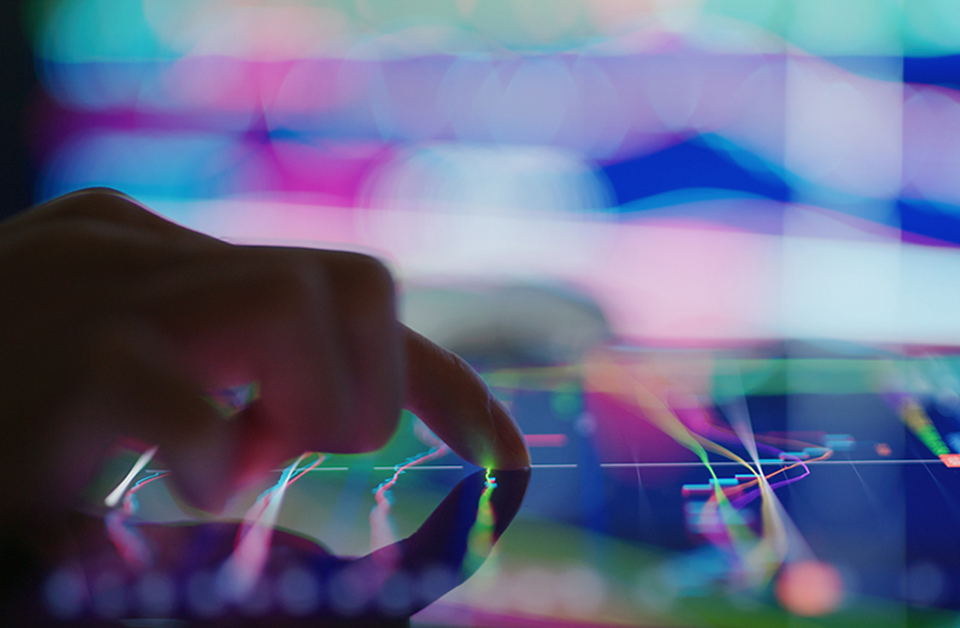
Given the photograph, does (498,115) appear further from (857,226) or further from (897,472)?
(897,472)

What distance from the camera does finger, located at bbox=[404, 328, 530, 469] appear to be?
1.39ft

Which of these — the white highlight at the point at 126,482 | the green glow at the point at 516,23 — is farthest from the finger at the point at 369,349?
the green glow at the point at 516,23

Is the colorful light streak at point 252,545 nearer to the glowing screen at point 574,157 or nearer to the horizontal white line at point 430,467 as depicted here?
the horizontal white line at point 430,467

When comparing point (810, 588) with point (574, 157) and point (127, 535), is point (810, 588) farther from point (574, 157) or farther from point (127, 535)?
point (574, 157)

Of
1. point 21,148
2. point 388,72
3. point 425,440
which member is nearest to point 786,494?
point 425,440

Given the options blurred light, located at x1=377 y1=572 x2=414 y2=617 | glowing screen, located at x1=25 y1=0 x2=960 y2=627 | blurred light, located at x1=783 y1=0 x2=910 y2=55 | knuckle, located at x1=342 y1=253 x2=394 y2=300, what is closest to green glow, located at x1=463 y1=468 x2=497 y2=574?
blurred light, located at x1=377 y1=572 x2=414 y2=617

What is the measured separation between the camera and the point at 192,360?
340 millimetres

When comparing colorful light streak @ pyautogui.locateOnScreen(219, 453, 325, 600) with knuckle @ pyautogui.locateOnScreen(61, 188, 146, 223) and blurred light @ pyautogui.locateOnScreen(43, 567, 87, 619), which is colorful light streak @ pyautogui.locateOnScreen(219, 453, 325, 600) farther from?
knuckle @ pyautogui.locateOnScreen(61, 188, 146, 223)

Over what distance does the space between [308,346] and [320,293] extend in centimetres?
3

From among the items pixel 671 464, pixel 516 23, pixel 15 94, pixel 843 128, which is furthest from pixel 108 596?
pixel 15 94

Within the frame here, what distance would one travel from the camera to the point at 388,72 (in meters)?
1.67

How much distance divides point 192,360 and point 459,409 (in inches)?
6.4

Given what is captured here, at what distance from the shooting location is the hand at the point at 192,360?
294 millimetres

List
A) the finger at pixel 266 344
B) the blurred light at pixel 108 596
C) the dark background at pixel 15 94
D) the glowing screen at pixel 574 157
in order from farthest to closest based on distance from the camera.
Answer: the dark background at pixel 15 94 < the glowing screen at pixel 574 157 < the finger at pixel 266 344 < the blurred light at pixel 108 596
